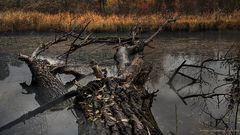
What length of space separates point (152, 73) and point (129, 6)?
13822 millimetres

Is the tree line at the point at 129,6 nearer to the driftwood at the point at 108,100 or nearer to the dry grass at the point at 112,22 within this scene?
the dry grass at the point at 112,22

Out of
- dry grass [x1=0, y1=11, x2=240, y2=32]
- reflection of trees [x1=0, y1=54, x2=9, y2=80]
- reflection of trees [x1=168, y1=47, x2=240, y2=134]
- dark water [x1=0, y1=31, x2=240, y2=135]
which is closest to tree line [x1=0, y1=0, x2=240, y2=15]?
dry grass [x1=0, y1=11, x2=240, y2=32]

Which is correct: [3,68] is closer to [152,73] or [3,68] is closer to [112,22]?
[152,73]

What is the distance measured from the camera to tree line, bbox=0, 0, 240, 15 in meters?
19.6

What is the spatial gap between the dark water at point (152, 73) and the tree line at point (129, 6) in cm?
437

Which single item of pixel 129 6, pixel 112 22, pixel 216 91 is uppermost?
pixel 129 6

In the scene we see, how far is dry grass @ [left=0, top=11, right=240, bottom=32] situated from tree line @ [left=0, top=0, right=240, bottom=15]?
177 centimetres

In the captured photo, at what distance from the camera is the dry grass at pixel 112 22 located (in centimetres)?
1634

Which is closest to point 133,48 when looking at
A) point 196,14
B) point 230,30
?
point 230,30

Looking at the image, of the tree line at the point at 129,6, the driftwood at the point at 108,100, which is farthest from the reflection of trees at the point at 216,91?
the tree line at the point at 129,6

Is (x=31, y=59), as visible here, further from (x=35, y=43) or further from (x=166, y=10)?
(x=166, y=10)

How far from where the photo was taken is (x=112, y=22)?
656 inches

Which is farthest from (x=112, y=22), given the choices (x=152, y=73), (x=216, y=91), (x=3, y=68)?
(x=216, y=91)

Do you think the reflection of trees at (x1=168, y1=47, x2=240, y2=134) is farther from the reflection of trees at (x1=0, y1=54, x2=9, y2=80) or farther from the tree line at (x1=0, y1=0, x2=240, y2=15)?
the tree line at (x1=0, y1=0, x2=240, y2=15)
